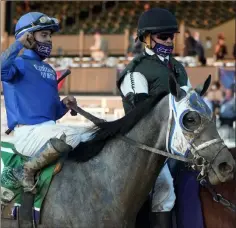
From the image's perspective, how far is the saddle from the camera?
555 cm

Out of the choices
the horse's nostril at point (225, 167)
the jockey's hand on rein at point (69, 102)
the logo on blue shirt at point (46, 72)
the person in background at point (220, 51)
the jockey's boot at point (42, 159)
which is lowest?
the person in background at point (220, 51)

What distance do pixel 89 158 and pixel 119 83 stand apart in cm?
73

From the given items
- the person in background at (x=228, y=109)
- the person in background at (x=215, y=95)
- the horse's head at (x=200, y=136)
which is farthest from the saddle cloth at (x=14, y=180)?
the person in background at (x=215, y=95)

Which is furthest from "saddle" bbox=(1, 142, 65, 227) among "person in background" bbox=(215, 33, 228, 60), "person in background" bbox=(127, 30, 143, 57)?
"person in background" bbox=(215, 33, 228, 60)

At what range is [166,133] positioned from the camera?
17.5 feet

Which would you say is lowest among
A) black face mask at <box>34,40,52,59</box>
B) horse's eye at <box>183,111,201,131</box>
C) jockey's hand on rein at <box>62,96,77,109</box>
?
jockey's hand on rein at <box>62,96,77,109</box>

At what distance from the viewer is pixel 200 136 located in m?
5.10

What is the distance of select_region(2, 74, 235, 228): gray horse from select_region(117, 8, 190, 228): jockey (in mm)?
275

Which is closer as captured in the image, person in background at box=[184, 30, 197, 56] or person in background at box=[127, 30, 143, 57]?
person in background at box=[127, 30, 143, 57]

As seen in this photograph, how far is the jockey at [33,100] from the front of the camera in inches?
219

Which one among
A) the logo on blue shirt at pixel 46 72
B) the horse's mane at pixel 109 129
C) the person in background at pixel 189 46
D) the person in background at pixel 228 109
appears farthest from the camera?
the person in background at pixel 189 46

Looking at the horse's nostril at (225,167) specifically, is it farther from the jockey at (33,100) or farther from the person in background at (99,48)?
the person in background at (99,48)

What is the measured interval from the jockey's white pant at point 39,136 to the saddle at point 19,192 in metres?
0.09

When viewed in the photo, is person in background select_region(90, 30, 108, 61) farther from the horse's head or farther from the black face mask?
the horse's head
